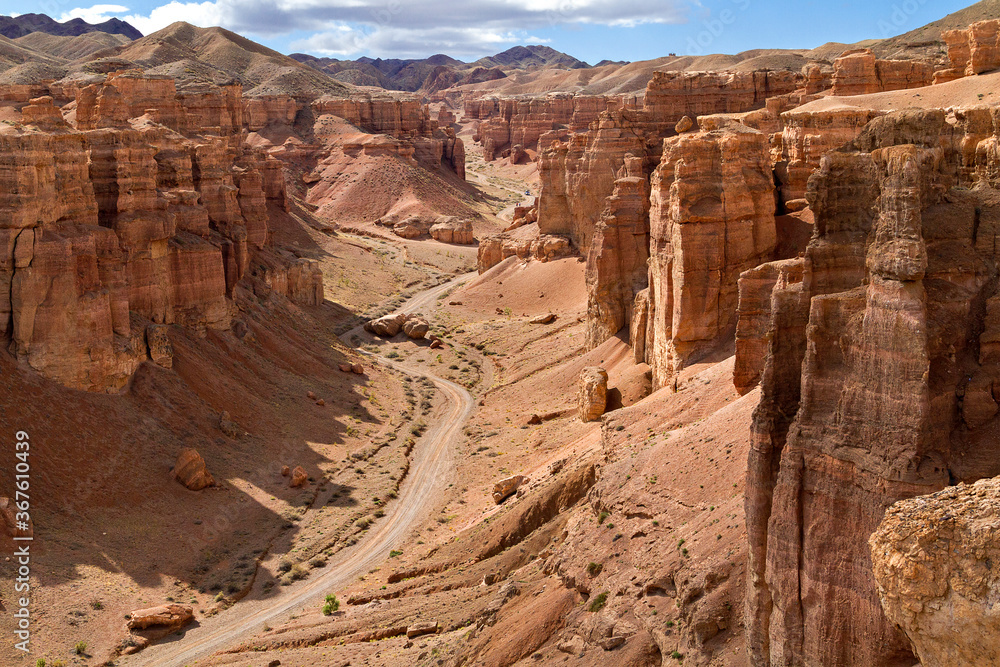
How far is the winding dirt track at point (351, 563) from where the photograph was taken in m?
30.9

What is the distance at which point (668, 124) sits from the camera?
6391cm

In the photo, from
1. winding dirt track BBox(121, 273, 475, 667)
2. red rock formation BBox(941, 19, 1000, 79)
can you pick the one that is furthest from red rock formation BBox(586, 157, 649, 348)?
red rock formation BBox(941, 19, 1000, 79)

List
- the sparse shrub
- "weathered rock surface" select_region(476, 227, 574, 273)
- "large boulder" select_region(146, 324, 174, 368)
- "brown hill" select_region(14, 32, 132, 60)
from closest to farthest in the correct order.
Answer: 1. the sparse shrub
2. "large boulder" select_region(146, 324, 174, 368)
3. "weathered rock surface" select_region(476, 227, 574, 273)
4. "brown hill" select_region(14, 32, 132, 60)

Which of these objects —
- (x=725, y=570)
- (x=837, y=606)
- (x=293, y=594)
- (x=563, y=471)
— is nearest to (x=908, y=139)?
(x=837, y=606)

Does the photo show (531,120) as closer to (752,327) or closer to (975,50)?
(975,50)

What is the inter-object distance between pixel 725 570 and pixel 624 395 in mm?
21601

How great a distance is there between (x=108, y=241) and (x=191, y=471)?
10489 mm

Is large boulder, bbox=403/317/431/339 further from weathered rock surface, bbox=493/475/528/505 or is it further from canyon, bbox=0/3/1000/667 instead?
weathered rock surface, bbox=493/475/528/505

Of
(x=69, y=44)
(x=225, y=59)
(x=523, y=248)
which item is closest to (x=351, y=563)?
(x=523, y=248)

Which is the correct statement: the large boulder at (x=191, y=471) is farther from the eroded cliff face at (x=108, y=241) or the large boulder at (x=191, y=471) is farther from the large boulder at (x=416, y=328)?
the large boulder at (x=416, y=328)

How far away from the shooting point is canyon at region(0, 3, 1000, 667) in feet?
49.9

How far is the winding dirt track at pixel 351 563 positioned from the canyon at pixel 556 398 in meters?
0.16

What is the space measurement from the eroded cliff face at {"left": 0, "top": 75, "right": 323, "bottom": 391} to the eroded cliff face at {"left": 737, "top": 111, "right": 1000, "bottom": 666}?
30.5 metres

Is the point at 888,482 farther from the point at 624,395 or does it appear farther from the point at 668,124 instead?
the point at 668,124
